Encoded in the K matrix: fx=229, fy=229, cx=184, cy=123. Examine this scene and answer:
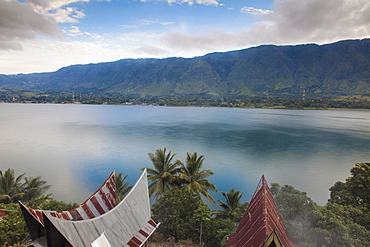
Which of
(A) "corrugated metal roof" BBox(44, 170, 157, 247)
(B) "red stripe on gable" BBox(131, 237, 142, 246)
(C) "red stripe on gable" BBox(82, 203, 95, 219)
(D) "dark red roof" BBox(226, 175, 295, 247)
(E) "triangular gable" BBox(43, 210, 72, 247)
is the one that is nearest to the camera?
(D) "dark red roof" BBox(226, 175, 295, 247)

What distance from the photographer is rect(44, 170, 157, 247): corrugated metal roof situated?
7.90m

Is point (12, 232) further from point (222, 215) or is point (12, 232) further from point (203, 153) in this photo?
point (203, 153)

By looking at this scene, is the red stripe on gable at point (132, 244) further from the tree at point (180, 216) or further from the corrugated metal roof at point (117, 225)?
the tree at point (180, 216)

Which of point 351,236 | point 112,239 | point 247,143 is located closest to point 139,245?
point 112,239

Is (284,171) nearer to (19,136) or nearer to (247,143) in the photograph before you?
(247,143)

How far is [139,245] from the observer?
36.9 feet

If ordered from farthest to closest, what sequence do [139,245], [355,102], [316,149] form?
[355,102] < [316,149] < [139,245]

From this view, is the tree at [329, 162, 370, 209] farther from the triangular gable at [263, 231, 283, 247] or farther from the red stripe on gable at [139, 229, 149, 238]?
the triangular gable at [263, 231, 283, 247]

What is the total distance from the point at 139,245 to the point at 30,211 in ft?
17.9

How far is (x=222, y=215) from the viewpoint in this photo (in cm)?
2356

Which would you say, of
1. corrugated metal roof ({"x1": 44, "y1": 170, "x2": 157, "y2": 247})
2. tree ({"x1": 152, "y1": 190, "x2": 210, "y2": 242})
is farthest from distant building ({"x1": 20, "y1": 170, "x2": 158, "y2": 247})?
tree ({"x1": 152, "y1": 190, "x2": 210, "y2": 242})

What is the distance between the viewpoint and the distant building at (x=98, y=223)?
7195mm

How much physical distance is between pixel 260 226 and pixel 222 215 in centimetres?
1848

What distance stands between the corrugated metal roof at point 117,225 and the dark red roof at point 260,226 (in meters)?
4.20
